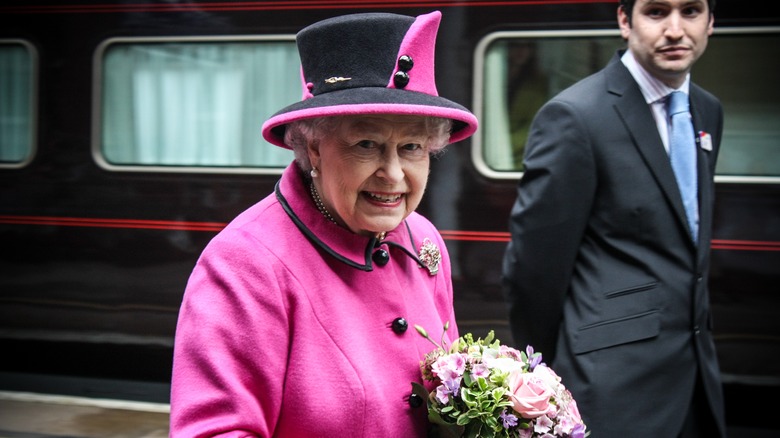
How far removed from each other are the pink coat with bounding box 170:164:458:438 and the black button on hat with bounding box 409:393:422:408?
0.01m

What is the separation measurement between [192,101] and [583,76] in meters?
2.20

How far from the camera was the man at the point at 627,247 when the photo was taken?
8.05ft

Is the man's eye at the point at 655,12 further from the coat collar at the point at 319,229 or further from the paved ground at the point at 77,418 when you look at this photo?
the paved ground at the point at 77,418

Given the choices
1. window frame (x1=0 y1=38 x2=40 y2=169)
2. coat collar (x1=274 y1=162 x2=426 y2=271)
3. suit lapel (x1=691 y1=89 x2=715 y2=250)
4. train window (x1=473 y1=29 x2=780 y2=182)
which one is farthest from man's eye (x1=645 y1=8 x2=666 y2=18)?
window frame (x1=0 y1=38 x2=40 y2=169)

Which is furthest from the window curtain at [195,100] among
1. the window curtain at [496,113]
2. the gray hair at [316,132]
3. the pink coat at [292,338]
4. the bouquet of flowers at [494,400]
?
the bouquet of flowers at [494,400]

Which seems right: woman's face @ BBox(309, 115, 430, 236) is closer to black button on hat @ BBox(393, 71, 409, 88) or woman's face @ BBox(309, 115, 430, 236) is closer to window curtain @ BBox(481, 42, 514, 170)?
black button on hat @ BBox(393, 71, 409, 88)

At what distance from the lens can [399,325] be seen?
1.64 m

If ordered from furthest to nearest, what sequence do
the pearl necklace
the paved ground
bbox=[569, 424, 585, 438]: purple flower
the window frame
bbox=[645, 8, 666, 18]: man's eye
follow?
the window frame < the paved ground < bbox=[645, 8, 666, 18]: man's eye < the pearl necklace < bbox=[569, 424, 585, 438]: purple flower

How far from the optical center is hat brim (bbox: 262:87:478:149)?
1.52 m

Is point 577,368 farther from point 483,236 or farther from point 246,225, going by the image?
point 483,236

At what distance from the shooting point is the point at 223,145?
494 centimetres

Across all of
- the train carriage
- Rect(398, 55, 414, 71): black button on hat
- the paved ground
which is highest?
Rect(398, 55, 414, 71): black button on hat

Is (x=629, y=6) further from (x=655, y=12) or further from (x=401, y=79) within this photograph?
(x=401, y=79)

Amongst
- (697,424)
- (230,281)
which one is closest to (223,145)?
(697,424)
